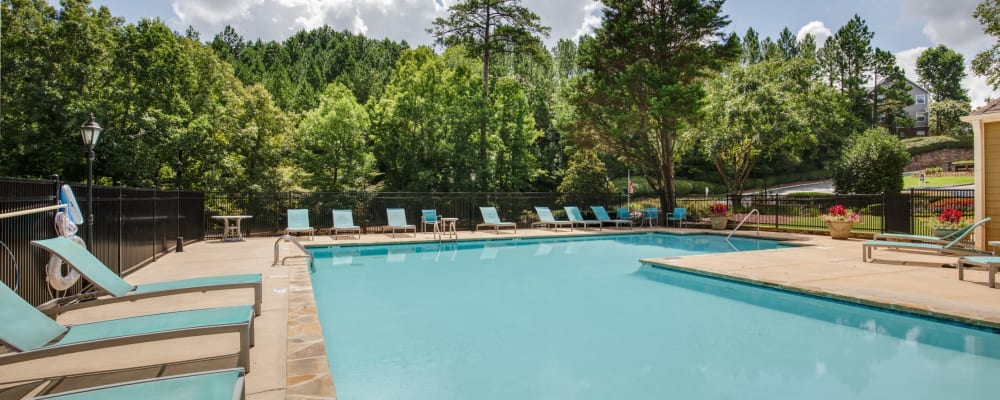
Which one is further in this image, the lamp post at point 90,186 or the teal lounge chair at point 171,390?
the lamp post at point 90,186

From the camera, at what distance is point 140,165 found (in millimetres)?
17953

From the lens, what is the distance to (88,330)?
2857 millimetres

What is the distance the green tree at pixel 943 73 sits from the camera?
53.8 m

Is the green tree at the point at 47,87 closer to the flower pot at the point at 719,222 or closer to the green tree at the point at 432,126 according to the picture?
the green tree at the point at 432,126

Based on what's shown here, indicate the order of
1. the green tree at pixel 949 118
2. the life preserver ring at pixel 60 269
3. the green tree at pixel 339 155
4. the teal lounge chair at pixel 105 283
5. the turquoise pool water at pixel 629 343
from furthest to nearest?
the green tree at pixel 949 118 → the green tree at pixel 339 155 → the life preserver ring at pixel 60 269 → the turquoise pool water at pixel 629 343 → the teal lounge chair at pixel 105 283

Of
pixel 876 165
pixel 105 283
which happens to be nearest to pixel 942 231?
pixel 105 283

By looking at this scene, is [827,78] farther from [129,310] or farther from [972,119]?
[129,310]

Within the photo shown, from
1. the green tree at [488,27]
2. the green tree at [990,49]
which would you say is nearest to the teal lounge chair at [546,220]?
the green tree at [488,27]

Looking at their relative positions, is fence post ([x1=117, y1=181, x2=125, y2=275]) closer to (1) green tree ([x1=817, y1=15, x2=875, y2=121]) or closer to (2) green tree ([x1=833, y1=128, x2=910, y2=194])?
(2) green tree ([x1=833, y1=128, x2=910, y2=194])

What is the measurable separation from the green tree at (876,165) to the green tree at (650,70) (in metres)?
9.32

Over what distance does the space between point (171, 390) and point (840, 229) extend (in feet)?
49.4

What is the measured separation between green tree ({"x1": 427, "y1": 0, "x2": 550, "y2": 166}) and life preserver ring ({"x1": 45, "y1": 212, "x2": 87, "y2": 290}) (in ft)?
60.4

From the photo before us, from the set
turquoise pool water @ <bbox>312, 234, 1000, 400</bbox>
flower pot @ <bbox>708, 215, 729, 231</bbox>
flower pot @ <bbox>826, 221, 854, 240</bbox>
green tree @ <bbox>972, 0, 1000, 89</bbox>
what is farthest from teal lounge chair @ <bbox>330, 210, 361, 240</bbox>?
green tree @ <bbox>972, 0, 1000, 89</bbox>

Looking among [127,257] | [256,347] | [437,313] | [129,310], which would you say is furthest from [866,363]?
[127,257]
